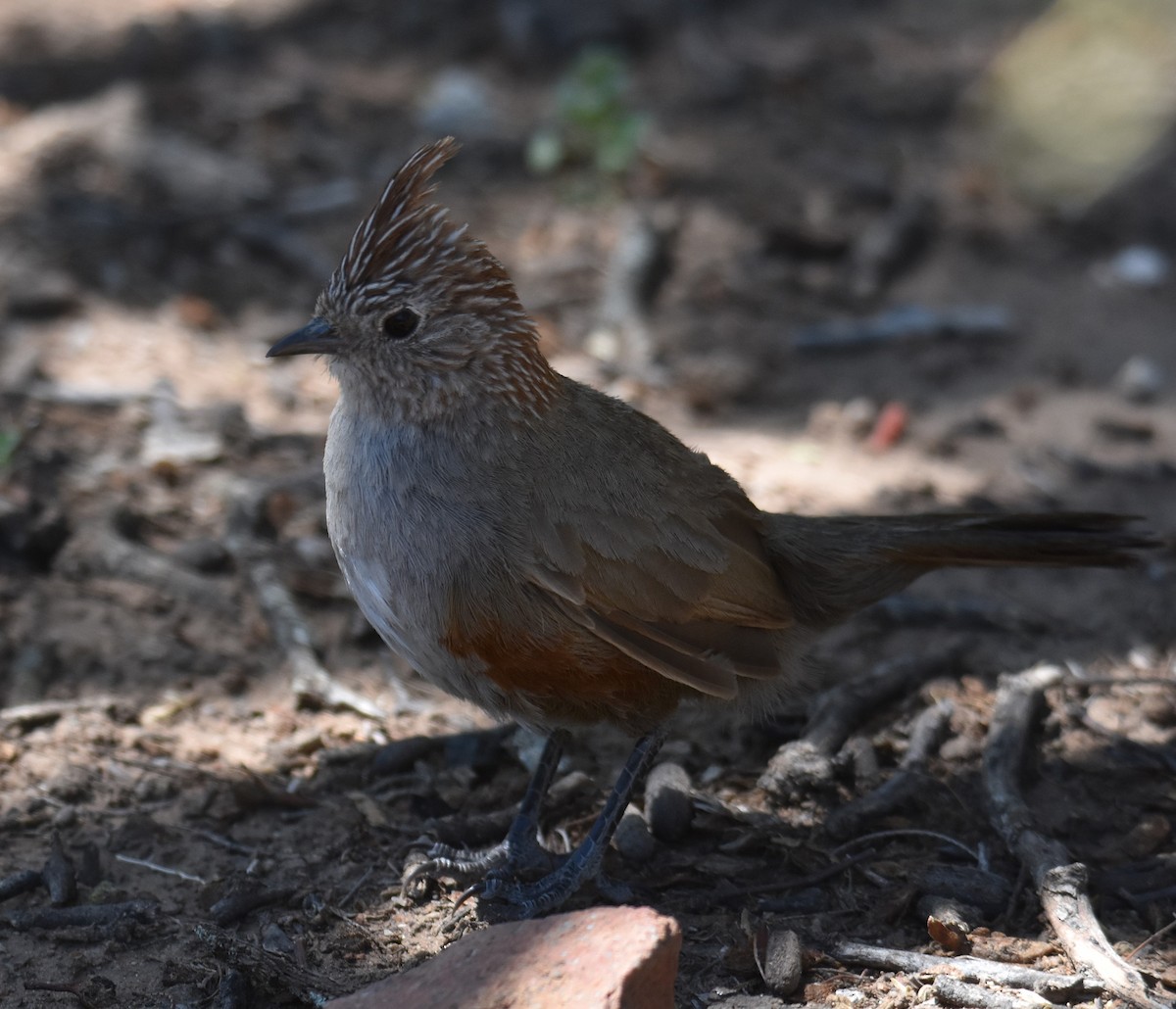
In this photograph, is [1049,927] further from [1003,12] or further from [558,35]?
[1003,12]

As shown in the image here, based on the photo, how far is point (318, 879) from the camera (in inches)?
156

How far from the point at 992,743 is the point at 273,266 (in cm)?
497

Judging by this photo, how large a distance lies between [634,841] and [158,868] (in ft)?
4.76

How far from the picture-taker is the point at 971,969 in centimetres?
353

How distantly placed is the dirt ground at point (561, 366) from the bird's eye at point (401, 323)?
58.3 inches

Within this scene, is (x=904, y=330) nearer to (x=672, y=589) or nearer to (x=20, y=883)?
(x=672, y=589)

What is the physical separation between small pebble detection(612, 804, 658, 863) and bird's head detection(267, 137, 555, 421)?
1.37 meters

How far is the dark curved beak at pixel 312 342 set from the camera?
4051 millimetres

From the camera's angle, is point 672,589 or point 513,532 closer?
point 513,532

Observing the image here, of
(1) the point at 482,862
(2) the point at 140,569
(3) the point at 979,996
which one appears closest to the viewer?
(3) the point at 979,996

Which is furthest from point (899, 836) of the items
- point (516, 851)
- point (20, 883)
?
point (20, 883)

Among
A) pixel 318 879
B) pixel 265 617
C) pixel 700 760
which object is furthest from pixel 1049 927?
pixel 265 617

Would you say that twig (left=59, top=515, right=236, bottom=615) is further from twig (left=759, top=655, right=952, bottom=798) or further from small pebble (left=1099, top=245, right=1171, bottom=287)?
small pebble (left=1099, top=245, right=1171, bottom=287)

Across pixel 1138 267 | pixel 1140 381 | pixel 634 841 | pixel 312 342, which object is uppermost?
pixel 1138 267
